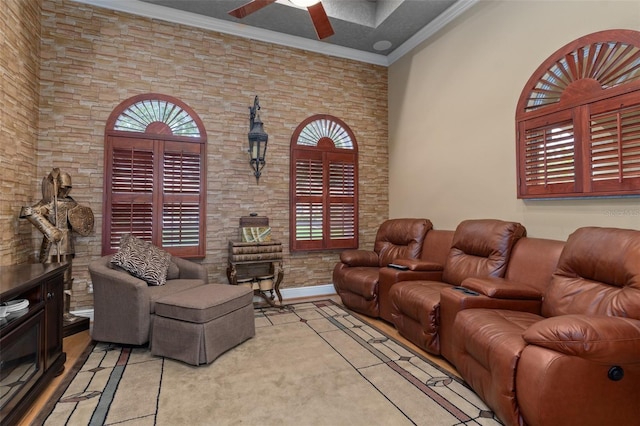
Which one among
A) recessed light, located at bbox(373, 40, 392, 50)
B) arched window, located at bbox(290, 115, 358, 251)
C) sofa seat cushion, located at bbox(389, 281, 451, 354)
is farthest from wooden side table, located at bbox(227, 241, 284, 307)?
recessed light, located at bbox(373, 40, 392, 50)

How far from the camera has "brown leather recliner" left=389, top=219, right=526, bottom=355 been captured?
8.43ft

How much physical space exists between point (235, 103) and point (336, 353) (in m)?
3.23

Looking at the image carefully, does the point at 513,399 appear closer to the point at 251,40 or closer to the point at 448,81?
the point at 448,81

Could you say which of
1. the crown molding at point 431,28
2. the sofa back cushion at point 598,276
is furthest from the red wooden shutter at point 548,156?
the crown molding at point 431,28

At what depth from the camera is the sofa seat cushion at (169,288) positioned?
264 cm

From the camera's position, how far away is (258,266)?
4.23 metres

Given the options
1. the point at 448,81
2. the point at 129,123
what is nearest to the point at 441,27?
the point at 448,81

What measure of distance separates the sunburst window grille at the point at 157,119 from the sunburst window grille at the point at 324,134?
56.5 inches

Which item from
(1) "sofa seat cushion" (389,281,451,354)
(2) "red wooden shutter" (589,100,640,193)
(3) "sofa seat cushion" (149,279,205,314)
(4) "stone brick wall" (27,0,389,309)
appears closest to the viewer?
(2) "red wooden shutter" (589,100,640,193)

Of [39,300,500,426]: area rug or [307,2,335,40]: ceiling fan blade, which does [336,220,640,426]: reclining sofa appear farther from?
[307,2,335,40]: ceiling fan blade

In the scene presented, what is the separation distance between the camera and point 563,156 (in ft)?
8.75

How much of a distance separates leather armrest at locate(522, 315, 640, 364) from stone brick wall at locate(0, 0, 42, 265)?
12.8 feet

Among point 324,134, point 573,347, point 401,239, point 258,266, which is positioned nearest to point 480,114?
point 401,239

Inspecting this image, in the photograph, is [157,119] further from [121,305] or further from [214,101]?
[121,305]
